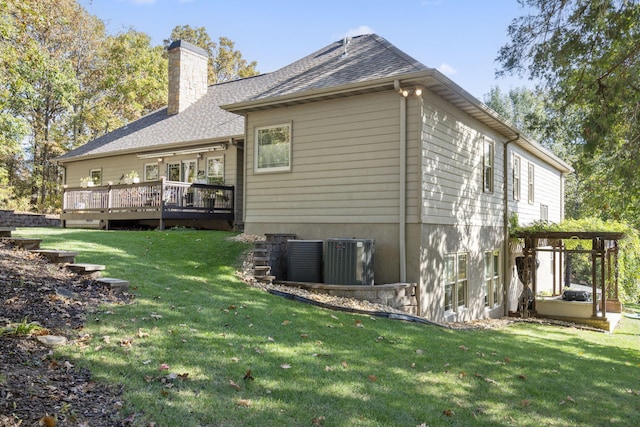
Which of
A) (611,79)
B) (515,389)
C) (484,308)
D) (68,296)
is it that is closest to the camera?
(515,389)

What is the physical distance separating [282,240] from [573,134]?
6665 mm

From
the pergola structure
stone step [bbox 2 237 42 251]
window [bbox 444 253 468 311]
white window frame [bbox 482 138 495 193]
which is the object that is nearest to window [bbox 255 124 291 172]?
window [bbox 444 253 468 311]

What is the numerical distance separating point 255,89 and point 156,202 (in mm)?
5950

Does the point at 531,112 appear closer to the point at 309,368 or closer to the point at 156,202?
the point at 156,202

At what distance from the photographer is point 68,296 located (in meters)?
5.29

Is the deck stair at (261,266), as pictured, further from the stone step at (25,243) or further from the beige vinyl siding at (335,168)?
the stone step at (25,243)

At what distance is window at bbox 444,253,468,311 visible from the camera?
1045cm

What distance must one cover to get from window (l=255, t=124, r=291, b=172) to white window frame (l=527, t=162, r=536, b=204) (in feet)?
34.0

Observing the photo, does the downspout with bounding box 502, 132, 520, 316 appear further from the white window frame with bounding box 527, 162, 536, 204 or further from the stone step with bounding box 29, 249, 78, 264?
the stone step with bounding box 29, 249, 78, 264

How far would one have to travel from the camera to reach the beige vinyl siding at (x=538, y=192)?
15898 millimetres

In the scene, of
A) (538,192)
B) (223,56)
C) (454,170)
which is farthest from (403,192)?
(223,56)

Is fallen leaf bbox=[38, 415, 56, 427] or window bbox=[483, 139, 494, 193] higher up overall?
window bbox=[483, 139, 494, 193]

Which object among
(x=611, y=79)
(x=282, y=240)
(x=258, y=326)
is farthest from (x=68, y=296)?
(x=611, y=79)

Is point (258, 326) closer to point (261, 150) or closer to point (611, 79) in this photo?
point (261, 150)
